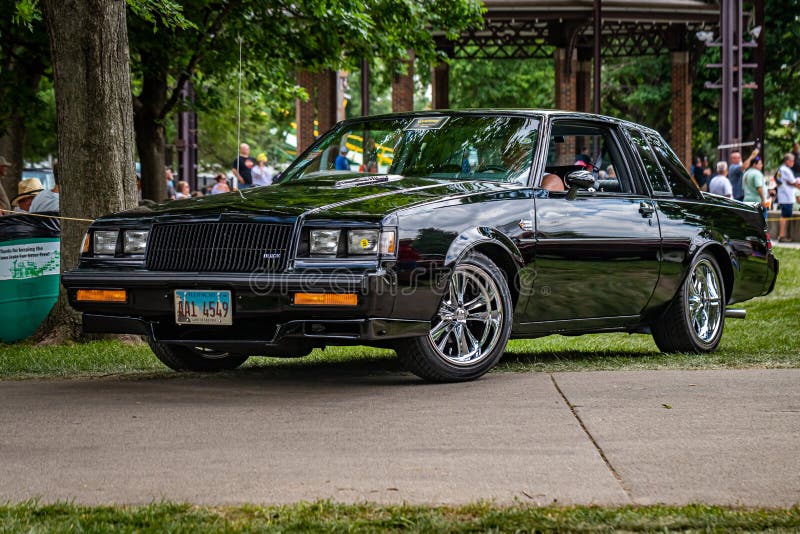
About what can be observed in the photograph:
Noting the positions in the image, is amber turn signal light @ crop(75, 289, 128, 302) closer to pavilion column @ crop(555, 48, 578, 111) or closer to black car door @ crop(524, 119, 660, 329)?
black car door @ crop(524, 119, 660, 329)

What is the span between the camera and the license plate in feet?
21.8

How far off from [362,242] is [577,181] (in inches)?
71.5

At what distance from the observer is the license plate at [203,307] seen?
6.65 meters

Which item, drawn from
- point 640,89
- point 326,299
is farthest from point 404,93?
point 326,299

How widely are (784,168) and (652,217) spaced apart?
21398mm

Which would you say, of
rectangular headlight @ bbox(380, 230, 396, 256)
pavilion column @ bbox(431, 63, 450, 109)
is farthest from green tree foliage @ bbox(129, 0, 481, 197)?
pavilion column @ bbox(431, 63, 450, 109)

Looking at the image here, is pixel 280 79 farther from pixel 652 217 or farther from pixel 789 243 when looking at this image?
pixel 652 217

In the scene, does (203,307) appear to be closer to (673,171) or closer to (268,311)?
(268,311)

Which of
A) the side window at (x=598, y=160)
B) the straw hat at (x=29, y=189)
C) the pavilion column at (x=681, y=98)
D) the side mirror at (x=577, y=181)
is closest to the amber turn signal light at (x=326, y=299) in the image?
the side mirror at (x=577, y=181)

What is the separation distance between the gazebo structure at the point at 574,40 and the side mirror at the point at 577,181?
27.6m

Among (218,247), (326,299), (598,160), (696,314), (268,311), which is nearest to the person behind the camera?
(326,299)

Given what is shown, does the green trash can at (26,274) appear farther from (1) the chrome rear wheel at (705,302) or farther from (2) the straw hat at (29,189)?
(1) the chrome rear wheel at (705,302)

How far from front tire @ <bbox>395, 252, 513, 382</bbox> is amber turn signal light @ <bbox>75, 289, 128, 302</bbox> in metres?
1.49

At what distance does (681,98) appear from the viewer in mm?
41531
